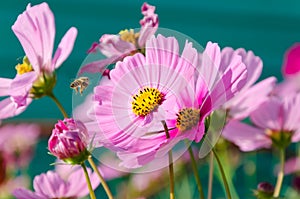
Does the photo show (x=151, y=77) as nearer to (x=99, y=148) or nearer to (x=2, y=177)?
(x=99, y=148)

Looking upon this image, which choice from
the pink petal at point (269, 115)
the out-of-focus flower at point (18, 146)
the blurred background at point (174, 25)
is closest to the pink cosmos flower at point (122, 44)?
the pink petal at point (269, 115)

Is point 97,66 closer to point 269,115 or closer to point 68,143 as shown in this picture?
point 68,143

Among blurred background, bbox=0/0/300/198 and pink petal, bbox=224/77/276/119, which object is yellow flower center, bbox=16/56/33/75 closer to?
pink petal, bbox=224/77/276/119

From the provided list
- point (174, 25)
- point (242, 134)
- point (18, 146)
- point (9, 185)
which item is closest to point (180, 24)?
point (174, 25)

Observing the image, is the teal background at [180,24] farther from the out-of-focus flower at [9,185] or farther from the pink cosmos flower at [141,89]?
the pink cosmos flower at [141,89]

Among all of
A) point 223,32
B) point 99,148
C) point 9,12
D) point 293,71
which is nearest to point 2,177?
point 293,71

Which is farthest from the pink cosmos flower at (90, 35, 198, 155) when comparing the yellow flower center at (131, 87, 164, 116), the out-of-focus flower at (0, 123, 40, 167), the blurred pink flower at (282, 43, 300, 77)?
the out-of-focus flower at (0, 123, 40, 167)
